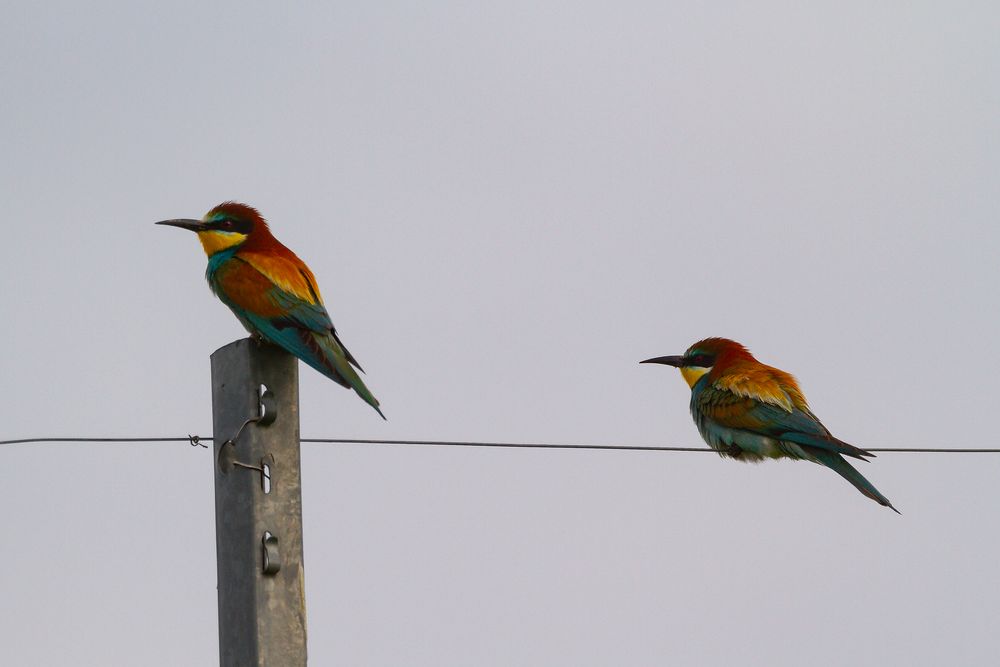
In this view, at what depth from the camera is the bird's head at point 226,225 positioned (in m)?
4.98

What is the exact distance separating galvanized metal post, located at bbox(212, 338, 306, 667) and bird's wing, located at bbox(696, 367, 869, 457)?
3028mm

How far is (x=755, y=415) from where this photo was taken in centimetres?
589

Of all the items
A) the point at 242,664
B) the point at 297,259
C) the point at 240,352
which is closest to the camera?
the point at 242,664

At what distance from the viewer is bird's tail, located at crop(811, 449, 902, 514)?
207 inches

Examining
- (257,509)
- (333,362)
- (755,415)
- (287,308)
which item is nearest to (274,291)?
(287,308)

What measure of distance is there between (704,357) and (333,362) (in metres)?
2.86

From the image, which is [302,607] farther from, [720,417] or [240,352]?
[720,417]

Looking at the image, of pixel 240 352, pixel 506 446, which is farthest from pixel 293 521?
pixel 506 446

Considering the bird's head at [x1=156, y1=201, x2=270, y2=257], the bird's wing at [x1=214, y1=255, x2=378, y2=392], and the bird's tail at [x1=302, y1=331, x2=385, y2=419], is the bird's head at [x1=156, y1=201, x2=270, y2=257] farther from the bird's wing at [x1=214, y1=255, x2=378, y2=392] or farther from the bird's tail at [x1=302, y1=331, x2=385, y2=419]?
the bird's tail at [x1=302, y1=331, x2=385, y2=419]

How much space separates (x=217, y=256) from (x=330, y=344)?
90 centimetres

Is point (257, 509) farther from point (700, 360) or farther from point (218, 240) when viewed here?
point (700, 360)

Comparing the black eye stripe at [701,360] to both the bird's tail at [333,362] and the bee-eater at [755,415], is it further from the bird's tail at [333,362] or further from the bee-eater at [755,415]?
the bird's tail at [333,362]

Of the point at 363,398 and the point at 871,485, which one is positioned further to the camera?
the point at 871,485

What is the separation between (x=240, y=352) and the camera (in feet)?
10.00
